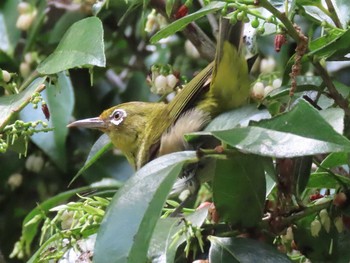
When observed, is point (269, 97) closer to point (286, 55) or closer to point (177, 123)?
point (177, 123)

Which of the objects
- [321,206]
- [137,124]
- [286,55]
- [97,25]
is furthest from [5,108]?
[286,55]

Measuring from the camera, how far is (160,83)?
210 centimetres

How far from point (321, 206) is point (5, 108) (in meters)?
0.62

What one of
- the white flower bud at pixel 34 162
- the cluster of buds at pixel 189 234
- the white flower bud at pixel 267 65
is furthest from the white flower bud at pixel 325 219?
the white flower bud at pixel 34 162

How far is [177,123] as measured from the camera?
2.09 metres

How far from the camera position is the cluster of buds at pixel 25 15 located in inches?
116

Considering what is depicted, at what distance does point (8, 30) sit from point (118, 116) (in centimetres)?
60

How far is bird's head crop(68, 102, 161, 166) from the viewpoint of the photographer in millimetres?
2506

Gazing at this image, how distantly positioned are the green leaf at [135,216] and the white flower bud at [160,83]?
827 millimetres

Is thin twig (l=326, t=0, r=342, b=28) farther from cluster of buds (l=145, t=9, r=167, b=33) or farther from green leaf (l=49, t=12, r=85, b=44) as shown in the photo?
green leaf (l=49, t=12, r=85, b=44)

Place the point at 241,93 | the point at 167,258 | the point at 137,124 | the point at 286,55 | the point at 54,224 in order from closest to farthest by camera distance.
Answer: the point at 167,258 → the point at 54,224 → the point at 241,93 → the point at 137,124 → the point at 286,55

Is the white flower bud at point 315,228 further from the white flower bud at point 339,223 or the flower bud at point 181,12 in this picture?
the flower bud at point 181,12

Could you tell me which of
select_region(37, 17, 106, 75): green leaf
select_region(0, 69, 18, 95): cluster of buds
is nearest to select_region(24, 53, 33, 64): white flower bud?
select_region(0, 69, 18, 95): cluster of buds

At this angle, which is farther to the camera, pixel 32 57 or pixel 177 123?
pixel 32 57
